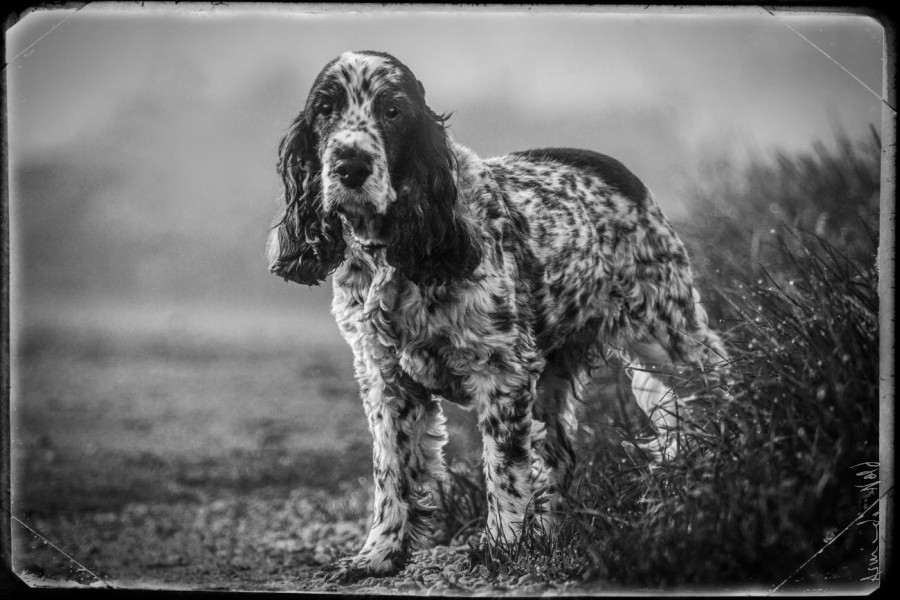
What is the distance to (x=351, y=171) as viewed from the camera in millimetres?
3145

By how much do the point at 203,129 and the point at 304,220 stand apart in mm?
1139

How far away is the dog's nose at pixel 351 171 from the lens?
314 centimetres

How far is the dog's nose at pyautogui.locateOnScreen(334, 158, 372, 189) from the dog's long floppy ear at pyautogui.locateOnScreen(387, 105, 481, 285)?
235 mm

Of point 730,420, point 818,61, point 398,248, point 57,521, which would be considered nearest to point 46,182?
point 57,521

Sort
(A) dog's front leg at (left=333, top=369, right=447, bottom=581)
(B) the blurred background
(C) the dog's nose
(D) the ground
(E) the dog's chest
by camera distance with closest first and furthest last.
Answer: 1. (C) the dog's nose
2. (E) the dog's chest
3. (A) dog's front leg at (left=333, top=369, right=447, bottom=581)
4. (B) the blurred background
5. (D) the ground

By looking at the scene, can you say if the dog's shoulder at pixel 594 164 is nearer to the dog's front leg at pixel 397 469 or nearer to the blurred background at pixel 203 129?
the blurred background at pixel 203 129

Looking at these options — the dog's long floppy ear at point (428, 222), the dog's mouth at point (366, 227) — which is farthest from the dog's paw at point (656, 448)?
the dog's mouth at point (366, 227)

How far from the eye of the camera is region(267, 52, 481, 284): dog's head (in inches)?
127

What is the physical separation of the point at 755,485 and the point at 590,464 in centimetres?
97

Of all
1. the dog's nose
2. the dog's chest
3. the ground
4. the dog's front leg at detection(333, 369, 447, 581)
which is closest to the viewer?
the dog's nose

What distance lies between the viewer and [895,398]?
11.8ft

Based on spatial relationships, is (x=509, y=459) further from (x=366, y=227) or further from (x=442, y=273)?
(x=366, y=227)
